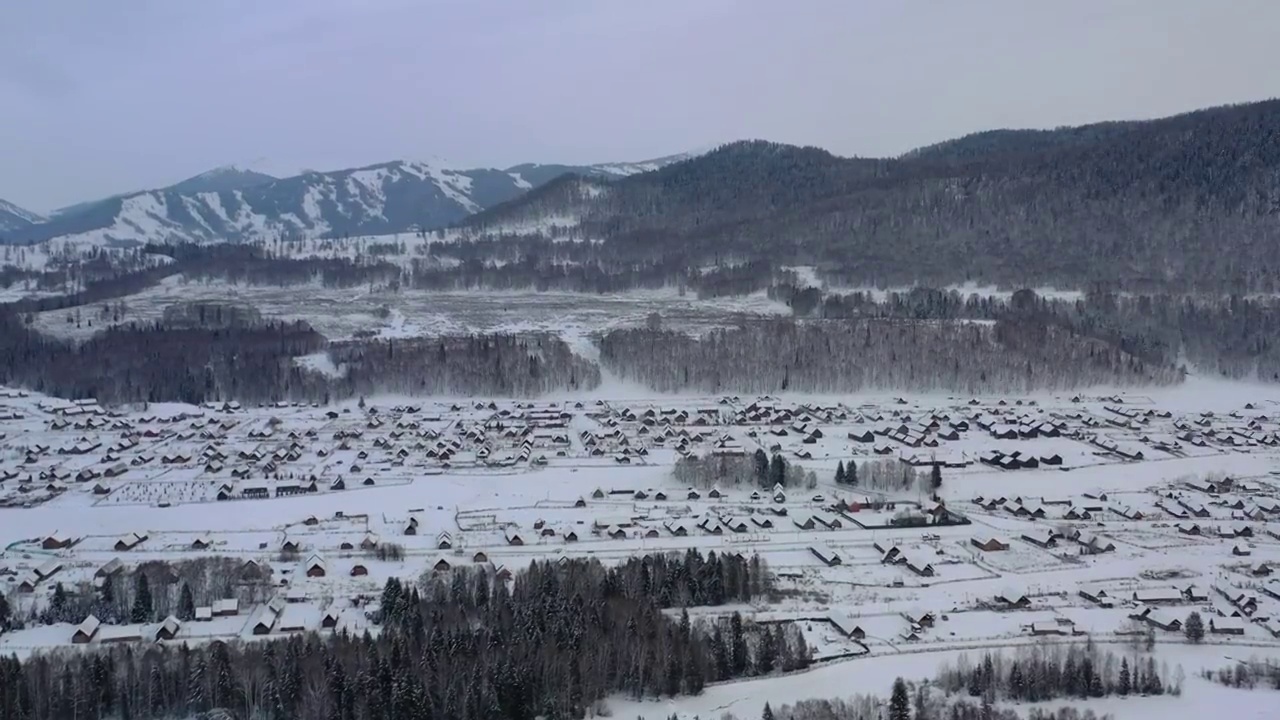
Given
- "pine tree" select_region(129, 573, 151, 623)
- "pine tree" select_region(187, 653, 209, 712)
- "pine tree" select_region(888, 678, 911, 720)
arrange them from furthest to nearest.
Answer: "pine tree" select_region(129, 573, 151, 623)
"pine tree" select_region(187, 653, 209, 712)
"pine tree" select_region(888, 678, 911, 720)

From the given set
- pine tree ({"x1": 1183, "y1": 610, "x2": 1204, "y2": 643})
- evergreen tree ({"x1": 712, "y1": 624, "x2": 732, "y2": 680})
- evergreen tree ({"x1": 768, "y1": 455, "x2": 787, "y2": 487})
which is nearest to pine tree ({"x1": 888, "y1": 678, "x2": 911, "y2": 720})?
evergreen tree ({"x1": 712, "y1": 624, "x2": 732, "y2": 680})

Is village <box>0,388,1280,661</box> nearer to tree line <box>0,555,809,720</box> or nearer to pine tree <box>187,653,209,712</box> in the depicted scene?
tree line <box>0,555,809,720</box>

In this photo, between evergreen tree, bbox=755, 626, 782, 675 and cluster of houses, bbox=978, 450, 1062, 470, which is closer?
evergreen tree, bbox=755, 626, 782, 675

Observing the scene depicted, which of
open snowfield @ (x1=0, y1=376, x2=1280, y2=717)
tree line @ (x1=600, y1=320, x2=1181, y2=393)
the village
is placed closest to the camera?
open snowfield @ (x1=0, y1=376, x2=1280, y2=717)

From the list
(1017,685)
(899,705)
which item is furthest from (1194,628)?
(899,705)

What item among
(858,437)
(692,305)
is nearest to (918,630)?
(858,437)

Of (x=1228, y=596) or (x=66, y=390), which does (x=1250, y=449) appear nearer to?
(x=1228, y=596)

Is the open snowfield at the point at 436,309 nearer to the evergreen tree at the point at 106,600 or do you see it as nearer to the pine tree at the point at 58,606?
the evergreen tree at the point at 106,600
